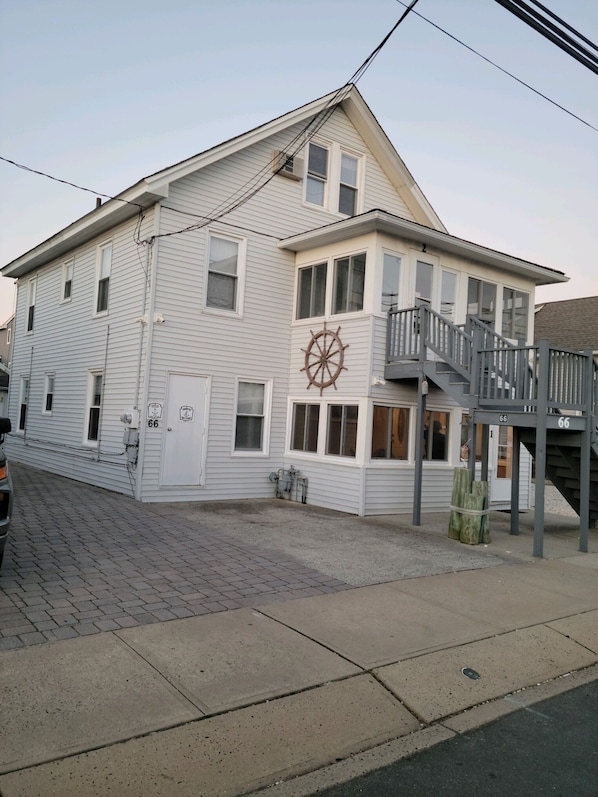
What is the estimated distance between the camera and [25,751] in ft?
10.6

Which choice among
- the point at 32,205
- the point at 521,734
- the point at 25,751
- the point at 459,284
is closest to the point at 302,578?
the point at 521,734

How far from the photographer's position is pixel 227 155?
12.8m

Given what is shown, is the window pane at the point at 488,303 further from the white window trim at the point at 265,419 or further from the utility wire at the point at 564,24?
the utility wire at the point at 564,24

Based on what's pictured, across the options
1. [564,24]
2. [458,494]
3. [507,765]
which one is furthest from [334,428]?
[507,765]

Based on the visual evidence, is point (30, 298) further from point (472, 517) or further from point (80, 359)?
point (472, 517)

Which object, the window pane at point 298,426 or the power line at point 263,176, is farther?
the window pane at point 298,426

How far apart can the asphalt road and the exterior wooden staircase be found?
5278 millimetres

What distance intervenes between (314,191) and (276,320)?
3.36 m

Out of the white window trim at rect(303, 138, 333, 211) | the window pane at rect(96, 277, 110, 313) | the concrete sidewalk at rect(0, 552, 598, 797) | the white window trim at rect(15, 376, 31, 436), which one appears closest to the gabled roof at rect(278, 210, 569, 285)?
the white window trim at rect(303, 138, 333, 211)

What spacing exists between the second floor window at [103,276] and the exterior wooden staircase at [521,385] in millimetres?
6613

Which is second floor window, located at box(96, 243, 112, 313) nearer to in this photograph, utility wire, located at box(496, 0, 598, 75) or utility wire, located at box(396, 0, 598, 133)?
utility wire, located at box(396, 0, 598, 133)

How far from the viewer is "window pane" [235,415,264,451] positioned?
13.1 m

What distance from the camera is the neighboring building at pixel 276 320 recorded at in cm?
1202

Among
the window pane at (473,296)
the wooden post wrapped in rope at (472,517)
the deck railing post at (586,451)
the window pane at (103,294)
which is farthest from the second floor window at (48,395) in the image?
the deck railing post at (586,451)
